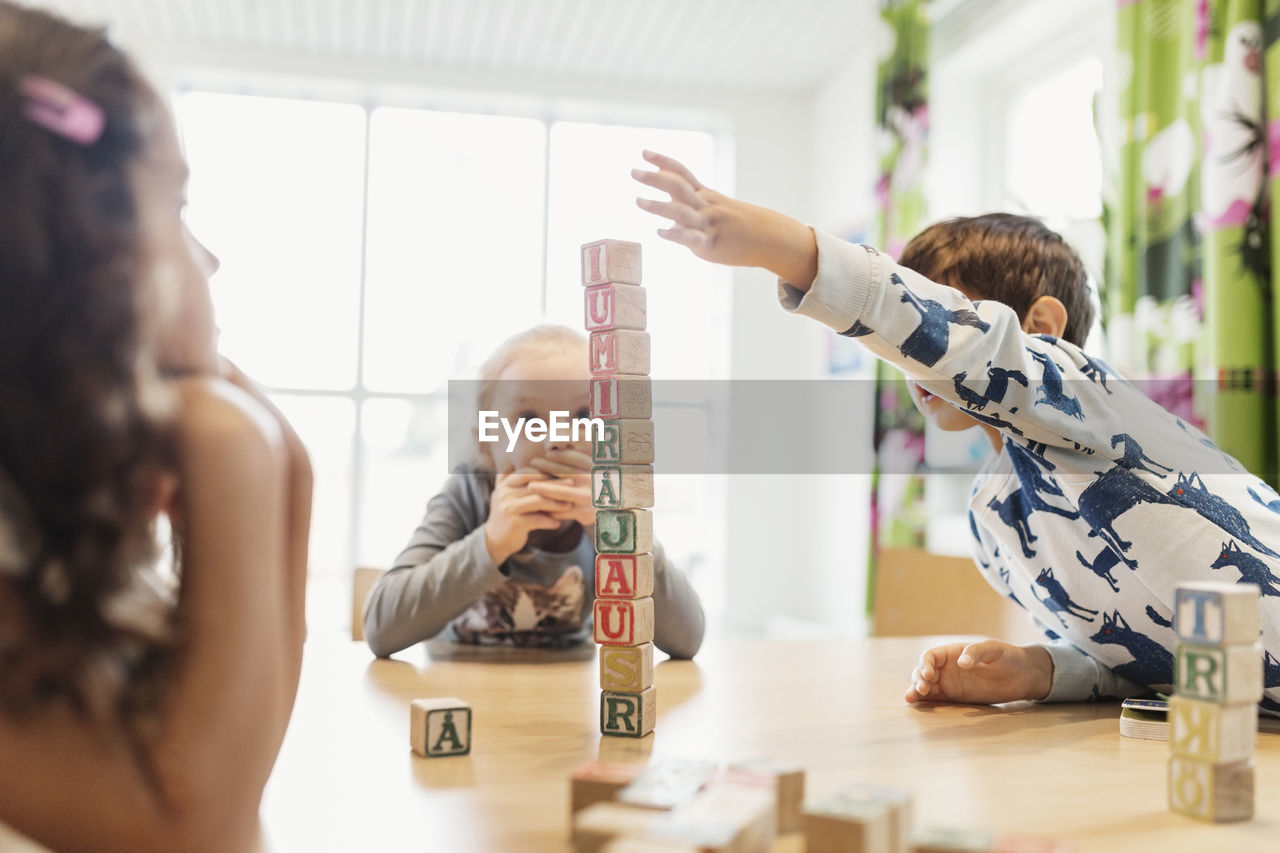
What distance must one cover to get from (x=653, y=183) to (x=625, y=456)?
0.69ft

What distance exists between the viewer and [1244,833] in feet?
1.80

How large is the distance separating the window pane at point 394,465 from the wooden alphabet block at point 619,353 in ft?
10.6

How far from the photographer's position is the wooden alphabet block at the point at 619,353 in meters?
0.77

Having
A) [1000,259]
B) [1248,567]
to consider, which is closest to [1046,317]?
[1000,259]

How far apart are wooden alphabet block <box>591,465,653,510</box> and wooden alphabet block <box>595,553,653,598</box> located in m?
0.04

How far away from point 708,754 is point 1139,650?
486 millimetres

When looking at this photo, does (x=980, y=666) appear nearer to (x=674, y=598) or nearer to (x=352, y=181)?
(x=674, y=598)

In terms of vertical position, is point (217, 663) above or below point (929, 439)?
below

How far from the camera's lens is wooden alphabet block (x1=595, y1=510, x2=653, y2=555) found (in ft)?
2.54

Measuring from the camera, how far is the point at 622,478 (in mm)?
768

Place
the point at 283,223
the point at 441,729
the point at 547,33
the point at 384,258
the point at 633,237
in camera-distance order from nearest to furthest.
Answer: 1. the point at 441,729
2. the point at 547,33
3. the point at 283,223
4. the point at 384,258
5. the point at 633,237

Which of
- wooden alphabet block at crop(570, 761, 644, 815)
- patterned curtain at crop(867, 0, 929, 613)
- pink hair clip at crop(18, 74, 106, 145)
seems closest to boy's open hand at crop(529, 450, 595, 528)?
wooden alphabet block at crop(570, 761, 644, 815)

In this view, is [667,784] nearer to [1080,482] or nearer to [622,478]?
[622,478]

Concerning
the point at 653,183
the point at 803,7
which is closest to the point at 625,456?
the point at 653,183
